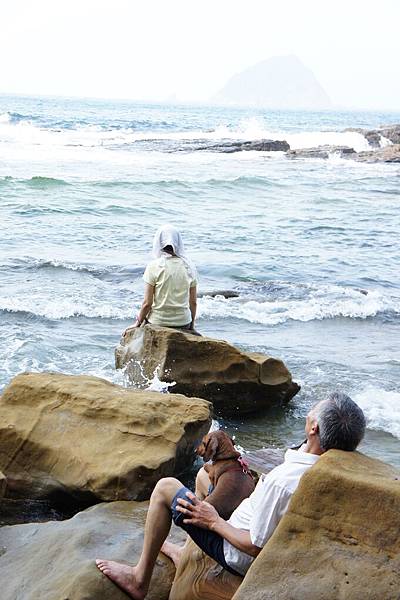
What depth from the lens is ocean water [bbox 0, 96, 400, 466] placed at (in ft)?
30.9

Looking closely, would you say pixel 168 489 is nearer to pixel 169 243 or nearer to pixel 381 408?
pixel 169 243

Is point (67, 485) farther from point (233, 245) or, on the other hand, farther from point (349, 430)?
point (233, 245)

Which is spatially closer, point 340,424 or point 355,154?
point 340,424

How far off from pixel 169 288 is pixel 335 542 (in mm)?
4924

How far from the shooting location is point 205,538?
4.04 metres

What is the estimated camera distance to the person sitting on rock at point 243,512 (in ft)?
12.1

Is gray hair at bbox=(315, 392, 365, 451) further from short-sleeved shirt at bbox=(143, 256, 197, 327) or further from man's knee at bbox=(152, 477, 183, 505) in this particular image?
short-sleeved shirt at bbox=(143, 256, 197, 327)

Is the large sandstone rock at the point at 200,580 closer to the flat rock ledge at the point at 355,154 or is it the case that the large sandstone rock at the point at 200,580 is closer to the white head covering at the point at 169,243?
the white head covering at the point at 169,243

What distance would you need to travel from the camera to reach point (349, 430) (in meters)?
3.68

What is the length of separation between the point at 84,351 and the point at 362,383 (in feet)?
9.61

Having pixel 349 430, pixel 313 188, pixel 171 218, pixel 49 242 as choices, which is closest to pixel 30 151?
pixel 313 188

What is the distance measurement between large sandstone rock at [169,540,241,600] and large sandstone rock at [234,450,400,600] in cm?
60

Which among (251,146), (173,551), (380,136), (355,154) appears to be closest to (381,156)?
(355,154)

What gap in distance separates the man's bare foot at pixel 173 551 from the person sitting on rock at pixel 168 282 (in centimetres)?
385
